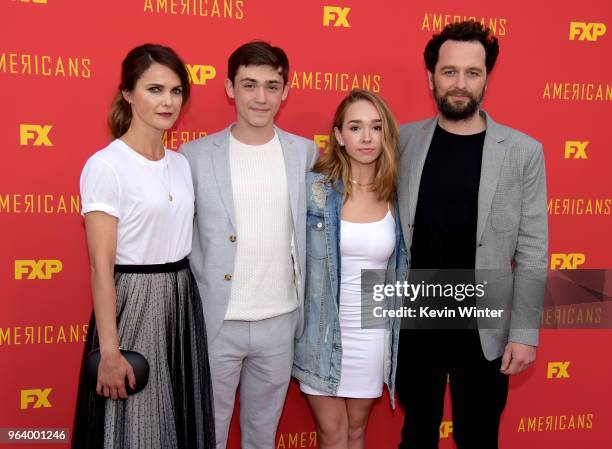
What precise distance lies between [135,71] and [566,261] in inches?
99.3

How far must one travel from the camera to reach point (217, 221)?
2.22m

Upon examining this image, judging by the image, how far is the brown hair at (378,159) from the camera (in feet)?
7.60

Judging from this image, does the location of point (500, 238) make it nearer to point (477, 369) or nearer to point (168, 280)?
point (477, 369)

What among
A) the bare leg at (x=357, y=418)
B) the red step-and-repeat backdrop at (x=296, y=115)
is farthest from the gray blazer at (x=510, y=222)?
the red step-and-repeat backdrop at (x=296, y=115)

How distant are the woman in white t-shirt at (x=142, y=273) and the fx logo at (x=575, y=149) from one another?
7.09 feet

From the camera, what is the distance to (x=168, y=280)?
6.55 feet

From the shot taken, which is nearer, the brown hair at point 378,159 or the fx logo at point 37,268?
the brown hair at point 378,159

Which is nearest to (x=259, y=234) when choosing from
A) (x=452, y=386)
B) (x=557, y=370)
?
(x=452, y=386)

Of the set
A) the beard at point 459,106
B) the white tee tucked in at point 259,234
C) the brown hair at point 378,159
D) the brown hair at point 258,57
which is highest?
the brown hair at point 258,57

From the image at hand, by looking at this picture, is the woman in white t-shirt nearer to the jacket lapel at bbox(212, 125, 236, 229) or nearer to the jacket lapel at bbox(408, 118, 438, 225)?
the jacket lapel at bbox(212, 125, 236, 229)

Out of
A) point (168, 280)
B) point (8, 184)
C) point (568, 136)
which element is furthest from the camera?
point (568, 136)

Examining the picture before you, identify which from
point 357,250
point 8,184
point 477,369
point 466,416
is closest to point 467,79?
point 357,250

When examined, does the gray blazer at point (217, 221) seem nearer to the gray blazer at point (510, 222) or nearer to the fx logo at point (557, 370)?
the gray blazer at point (510, 222)

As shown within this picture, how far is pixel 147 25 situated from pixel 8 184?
3.17 feet
